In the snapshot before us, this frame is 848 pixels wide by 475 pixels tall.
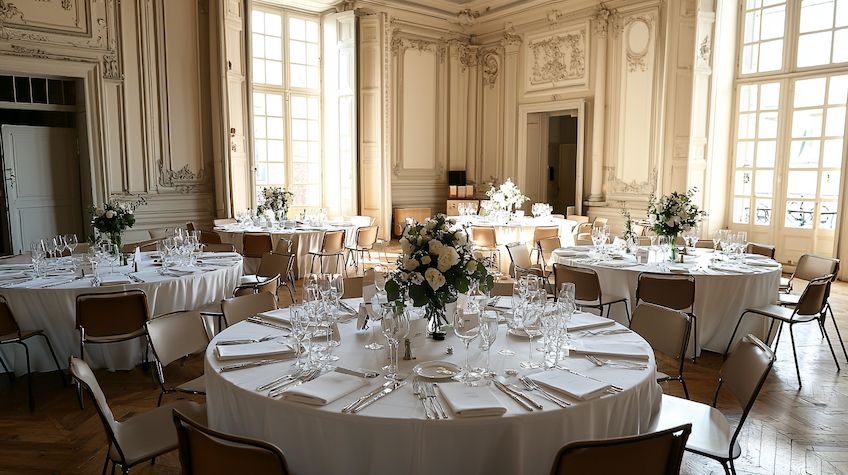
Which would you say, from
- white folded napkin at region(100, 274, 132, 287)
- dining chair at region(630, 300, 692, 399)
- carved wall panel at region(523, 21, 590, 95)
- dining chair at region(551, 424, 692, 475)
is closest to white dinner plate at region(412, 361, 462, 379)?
dining chair at region(551, 424, 692, 475)

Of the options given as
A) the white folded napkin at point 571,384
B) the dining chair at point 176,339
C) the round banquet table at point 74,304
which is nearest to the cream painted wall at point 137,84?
the round banquet table at point 74,304

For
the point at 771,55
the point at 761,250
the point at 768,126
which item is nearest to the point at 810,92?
the point at 768,126

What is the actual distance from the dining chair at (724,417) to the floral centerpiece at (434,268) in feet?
3.25

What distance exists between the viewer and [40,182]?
818 centimetres

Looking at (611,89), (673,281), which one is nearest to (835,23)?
(611,89)

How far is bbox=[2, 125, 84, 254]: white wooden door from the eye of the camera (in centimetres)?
797

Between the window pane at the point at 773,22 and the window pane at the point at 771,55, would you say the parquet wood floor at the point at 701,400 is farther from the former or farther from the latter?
the window pane at the point at 773,22

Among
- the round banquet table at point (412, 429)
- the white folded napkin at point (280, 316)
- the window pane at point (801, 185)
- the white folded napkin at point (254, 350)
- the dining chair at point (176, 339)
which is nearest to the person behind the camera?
the round banquet table at point (412, 429)

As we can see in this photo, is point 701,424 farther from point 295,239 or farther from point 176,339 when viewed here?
point 295,239

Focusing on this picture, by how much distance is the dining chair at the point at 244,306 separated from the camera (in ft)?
10.7

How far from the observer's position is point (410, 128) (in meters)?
11.8

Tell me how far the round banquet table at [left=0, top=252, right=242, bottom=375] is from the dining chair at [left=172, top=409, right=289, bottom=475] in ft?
7.60

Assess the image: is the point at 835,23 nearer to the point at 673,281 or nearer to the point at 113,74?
the point at 673,281

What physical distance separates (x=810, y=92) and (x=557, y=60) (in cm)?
415
